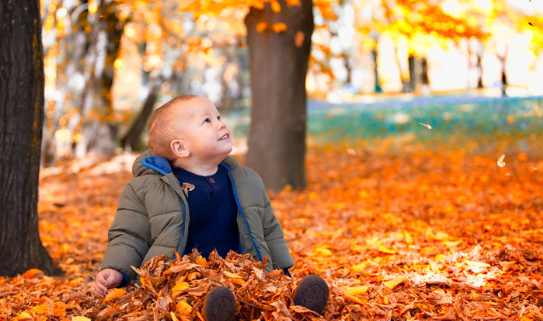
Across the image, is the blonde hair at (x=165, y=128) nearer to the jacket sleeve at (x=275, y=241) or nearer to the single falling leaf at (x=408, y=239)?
the jacket sleeve at (x=275, y=241)

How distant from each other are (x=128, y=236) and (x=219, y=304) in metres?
0.76

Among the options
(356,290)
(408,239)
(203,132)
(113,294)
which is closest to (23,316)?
(113,294)

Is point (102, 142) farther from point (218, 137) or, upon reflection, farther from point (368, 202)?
point (218, 137)

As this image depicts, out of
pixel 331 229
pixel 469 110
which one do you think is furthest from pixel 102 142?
pixel 469 110

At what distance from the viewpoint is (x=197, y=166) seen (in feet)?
9.21

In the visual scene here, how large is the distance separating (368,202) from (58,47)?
25.7 ft

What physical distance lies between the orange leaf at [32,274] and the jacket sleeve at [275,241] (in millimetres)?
1910

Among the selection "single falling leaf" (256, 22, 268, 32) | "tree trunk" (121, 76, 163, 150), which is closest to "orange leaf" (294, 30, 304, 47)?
"single falling leaf" (256, 22, 268, 32)

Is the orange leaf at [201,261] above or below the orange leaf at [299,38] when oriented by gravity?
below

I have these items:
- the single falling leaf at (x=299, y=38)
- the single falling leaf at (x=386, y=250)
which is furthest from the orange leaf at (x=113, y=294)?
the single falling leaf at (x=299, y=38)

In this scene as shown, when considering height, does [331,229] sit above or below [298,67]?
below

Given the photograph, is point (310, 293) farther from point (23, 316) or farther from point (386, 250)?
point (386, 250)

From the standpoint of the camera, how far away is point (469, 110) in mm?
14594

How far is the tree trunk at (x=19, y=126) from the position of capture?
11.6 ft
